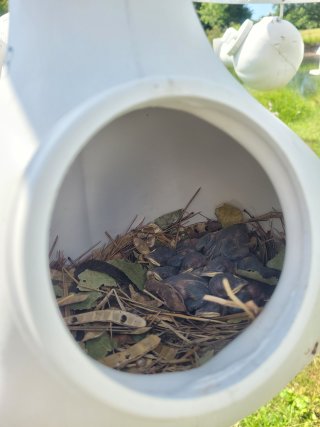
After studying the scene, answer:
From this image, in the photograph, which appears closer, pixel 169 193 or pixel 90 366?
pixel 90 366

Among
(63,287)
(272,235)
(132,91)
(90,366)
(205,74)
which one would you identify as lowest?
(272,235)

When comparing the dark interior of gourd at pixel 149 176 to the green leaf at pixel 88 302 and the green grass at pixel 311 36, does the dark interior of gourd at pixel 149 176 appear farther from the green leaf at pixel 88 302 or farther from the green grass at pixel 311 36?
the green grass at pixel 311 36

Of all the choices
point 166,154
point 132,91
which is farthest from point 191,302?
point 132,91

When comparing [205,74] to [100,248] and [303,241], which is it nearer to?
[303,241]

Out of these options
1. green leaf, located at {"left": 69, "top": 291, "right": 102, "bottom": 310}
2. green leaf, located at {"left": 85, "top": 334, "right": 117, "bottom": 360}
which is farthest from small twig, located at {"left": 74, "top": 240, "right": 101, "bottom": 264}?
green leaf, located at {"left": 85, "top": 334, "right": 117, "bottom": 360}

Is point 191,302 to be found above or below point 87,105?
below

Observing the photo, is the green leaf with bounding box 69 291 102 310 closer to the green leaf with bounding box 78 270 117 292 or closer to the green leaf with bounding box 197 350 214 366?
the green leaf with bounding box 78 270 117 292
